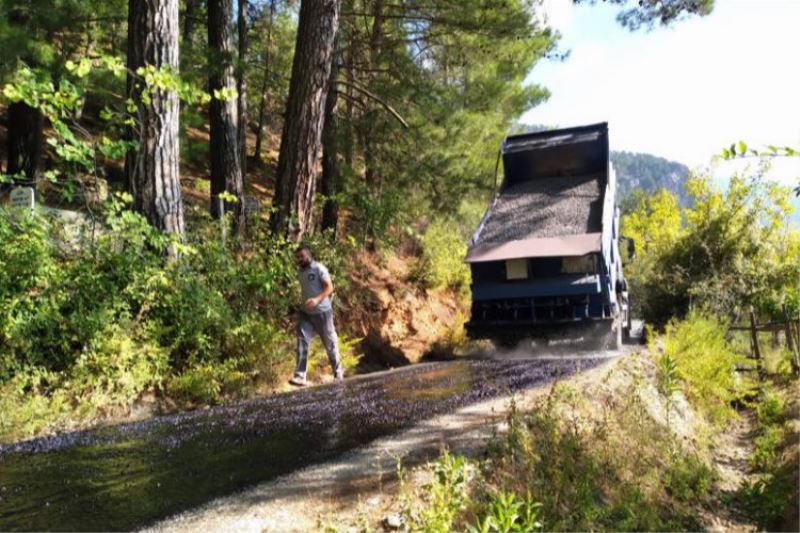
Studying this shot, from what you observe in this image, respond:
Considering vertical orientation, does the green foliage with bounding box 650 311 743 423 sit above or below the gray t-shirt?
below

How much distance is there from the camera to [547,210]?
38.2ft

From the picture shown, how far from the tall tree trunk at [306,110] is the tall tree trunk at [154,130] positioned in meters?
2.36

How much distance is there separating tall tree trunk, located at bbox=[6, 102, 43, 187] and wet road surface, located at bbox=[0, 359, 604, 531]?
988cm

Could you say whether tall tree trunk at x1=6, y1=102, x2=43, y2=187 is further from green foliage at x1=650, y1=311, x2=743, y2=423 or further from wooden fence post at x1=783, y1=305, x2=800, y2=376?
wooden fence post at x1=783, y1=305, x2=800, y2=376

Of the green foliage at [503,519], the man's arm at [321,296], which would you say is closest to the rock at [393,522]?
the green foliage at [503,519]

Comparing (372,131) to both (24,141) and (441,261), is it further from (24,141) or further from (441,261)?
(24,141)

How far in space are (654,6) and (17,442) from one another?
38.5 feet

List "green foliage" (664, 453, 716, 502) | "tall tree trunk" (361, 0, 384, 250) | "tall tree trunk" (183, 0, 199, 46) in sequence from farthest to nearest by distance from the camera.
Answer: "tall tree trunk" (183, 0, 199, 46) → "tall tree trunk" (361, 0, 384, 250) → "green foliage" (664, 453, 716, 502)

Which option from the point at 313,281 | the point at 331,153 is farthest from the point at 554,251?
the point at 331,153

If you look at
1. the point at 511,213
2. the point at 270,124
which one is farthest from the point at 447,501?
the point at 270,124

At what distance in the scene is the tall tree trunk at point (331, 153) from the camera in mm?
12766

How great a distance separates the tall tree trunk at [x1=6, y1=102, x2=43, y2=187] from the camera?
1318 cm

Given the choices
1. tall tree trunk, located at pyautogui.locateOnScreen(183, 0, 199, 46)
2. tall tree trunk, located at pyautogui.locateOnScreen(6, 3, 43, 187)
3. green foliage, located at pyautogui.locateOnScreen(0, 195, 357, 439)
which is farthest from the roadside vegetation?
tall tree trunk, located at pyautogui.locateOnScreen(183, 0, 199, 46)

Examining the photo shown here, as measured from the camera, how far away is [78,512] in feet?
10.9
